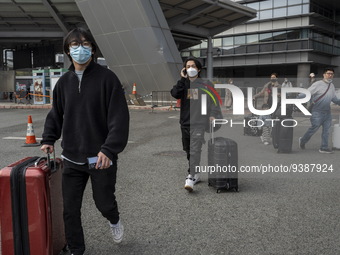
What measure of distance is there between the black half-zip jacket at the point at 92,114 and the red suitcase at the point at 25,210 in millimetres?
364

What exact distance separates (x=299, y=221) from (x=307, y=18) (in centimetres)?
3972

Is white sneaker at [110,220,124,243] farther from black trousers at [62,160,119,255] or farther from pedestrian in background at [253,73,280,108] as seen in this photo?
pedestrian in background at [253,73,280,108]

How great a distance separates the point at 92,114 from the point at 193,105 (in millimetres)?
2493

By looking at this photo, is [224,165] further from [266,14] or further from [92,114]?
[266,14]

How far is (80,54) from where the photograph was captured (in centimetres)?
288

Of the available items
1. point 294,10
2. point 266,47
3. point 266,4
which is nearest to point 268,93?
point 294,10

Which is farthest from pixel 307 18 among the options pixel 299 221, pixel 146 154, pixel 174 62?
pixel 299 221

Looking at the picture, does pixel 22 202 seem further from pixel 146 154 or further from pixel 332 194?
pixel 146 154

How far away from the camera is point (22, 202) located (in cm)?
260

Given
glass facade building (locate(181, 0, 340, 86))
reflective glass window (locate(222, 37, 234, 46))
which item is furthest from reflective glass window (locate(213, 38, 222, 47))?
reflective glass window (locate(222, 37, 234, 46))

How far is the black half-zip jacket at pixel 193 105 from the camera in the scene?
5.12m

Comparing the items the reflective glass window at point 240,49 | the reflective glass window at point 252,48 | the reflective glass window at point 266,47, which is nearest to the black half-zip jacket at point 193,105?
the reflective glass window at point 266,47

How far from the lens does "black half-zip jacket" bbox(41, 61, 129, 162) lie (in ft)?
9.37

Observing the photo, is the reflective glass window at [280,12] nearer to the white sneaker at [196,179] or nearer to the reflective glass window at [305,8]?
the reflective glass window at [305,8]
